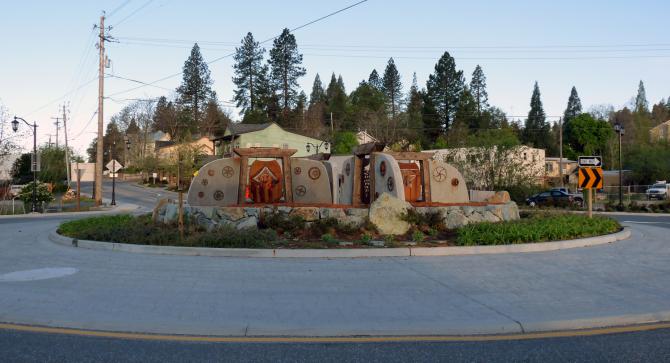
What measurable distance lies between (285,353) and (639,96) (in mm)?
140887

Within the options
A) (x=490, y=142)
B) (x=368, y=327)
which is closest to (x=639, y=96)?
(x=490, y=142)

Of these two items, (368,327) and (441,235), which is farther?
(441,235)

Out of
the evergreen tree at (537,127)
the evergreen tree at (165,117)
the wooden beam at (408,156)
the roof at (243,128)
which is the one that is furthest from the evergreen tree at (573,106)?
the wooden beam at (408,156)

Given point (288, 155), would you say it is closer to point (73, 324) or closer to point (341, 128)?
point (73, 324)

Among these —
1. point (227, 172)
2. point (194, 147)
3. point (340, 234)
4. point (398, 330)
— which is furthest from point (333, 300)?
point (194, 147)

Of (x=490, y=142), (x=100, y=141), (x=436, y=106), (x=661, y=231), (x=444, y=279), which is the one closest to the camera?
(x=444, y=279)

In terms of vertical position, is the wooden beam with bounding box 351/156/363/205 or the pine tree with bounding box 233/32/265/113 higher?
the pine tree with bounding box 233/32/265/113

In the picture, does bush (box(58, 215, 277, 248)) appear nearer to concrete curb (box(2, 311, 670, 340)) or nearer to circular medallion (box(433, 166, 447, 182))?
concrete curb (box(2, 311, 670, 340))

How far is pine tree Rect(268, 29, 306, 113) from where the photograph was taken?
261 ft

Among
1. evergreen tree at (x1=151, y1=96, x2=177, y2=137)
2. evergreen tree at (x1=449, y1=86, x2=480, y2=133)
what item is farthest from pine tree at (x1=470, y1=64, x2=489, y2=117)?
evergreen tree at (x1=151, y1=96, x2=177, y2=137)

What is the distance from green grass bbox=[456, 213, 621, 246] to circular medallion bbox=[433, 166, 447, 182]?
4263mm

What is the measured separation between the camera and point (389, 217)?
14383 millimetres

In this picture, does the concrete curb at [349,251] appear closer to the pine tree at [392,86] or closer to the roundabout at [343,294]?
the roundabout at [343,294]

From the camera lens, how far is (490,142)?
40594mm
